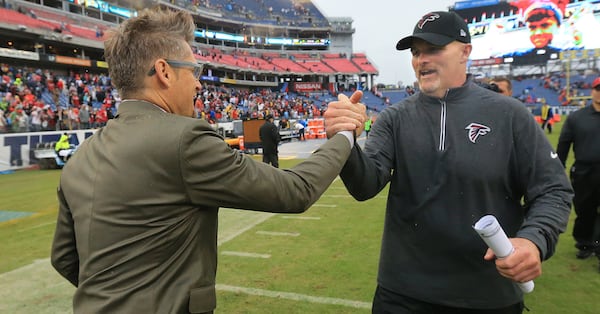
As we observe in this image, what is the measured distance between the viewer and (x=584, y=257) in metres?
4.80

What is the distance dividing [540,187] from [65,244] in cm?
216

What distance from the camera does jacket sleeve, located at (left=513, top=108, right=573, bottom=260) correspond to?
1.71m

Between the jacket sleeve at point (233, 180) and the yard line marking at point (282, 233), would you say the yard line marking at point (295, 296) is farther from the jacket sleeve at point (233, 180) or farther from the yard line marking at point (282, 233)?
the jacket sleeve at point (233, 180)

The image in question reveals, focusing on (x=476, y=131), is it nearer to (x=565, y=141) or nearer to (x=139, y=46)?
(x=139, y=46)

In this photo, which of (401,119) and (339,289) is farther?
(339,289)

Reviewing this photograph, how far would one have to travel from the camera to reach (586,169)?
4.68 meters

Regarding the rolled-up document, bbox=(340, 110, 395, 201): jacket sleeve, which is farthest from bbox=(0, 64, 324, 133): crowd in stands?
the rolled-up document

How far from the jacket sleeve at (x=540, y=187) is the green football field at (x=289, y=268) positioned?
221cm

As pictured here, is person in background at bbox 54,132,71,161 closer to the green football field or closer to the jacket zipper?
the green football field

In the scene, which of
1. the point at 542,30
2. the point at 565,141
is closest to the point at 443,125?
the point at 565,141

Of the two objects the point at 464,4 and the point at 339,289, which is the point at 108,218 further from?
the point at 464,4

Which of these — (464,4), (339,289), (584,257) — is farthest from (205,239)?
(464,4)

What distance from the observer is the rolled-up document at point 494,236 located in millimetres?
1337

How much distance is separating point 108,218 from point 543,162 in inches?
74.7
